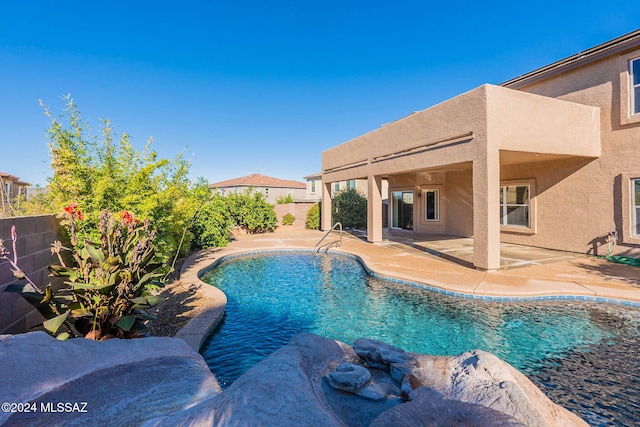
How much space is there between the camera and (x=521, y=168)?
13875mm

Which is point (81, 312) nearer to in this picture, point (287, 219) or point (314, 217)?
point (314, 217)

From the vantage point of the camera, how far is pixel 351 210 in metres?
23.4

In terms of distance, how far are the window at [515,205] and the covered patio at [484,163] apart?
0.15ft

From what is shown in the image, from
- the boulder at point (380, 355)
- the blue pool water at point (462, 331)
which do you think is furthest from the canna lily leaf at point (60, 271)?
the boulder at point (380, 355)

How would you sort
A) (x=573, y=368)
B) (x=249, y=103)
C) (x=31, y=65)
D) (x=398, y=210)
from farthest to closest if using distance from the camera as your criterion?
1. (x=249, y=103)
2. (x=398, y=210)
3. (x=31, y=65)
4. (x=573, y=368)

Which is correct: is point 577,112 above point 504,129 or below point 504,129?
above

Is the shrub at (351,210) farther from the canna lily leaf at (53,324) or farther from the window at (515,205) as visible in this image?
the canna lily leaf at (53,324)

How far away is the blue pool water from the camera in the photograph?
411 cm

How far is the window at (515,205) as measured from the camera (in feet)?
45.2

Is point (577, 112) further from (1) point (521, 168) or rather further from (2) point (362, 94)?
(2) point (362, 94)

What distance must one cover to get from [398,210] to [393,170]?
8713mm

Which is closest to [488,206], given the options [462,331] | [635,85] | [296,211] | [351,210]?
[462,331]

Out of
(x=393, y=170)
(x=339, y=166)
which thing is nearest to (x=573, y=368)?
(x=393, y=170)

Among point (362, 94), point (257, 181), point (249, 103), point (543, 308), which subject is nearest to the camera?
point (543, 308)
